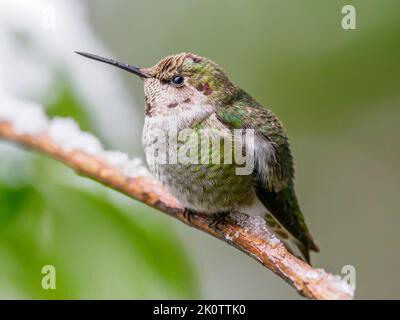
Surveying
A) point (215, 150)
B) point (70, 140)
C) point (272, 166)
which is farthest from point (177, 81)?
point (70, 140)

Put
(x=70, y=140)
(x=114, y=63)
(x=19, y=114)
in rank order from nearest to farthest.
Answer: (x=19, y=114) → (x=70, y=140) → (x=114, y=63)

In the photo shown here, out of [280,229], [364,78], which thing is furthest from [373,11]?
[280,229]

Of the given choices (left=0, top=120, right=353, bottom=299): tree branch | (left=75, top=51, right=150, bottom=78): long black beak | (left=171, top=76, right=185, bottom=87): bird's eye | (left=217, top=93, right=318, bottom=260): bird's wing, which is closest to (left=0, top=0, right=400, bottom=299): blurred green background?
(left=75, top=51, right=150, bottom=78): long black beak

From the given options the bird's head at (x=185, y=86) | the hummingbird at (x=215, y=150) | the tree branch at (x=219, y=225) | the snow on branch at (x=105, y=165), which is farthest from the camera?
the bird's head at (x=185, y=86)

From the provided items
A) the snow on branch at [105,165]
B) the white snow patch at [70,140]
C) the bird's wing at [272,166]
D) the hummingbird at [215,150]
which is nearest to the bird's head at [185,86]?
the hummingbird at [215,150]

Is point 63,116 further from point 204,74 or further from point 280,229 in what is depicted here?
point 280,229

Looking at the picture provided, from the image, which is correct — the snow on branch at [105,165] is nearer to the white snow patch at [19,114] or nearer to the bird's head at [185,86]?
the white snow patch at [19,114]

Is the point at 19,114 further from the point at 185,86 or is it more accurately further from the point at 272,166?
the point at 272,166
